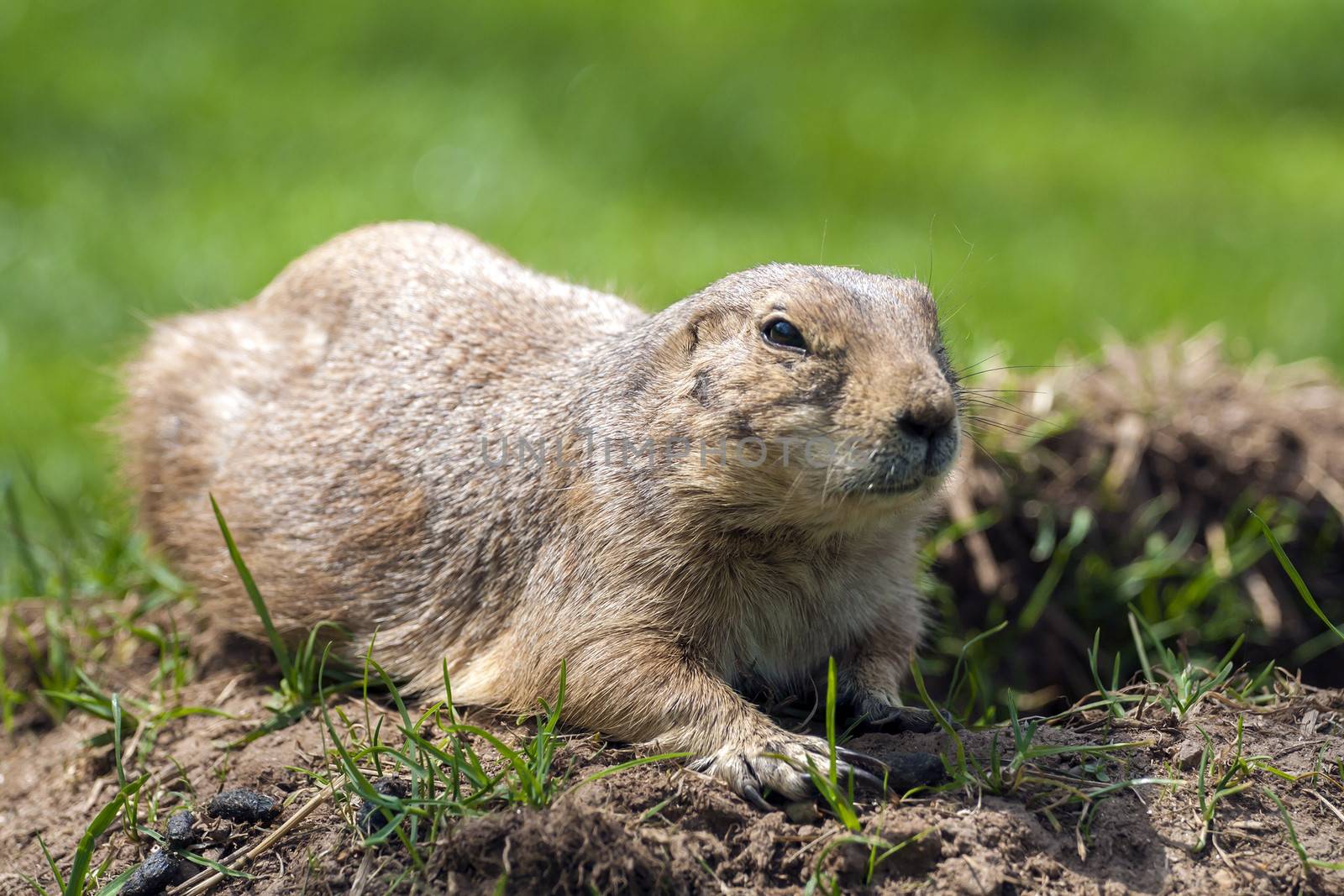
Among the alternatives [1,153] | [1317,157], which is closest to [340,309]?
[1,153]

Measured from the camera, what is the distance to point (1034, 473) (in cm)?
620

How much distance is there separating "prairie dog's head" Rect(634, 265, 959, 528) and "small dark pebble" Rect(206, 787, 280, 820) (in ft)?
5.23

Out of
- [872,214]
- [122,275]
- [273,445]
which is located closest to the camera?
[273,445]

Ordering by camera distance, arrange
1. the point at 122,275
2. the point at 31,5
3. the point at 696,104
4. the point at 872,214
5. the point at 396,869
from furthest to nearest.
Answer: the point at 31,5, the point at 696,104, the point at 872,214, the point at 122,275, the point at 396,869

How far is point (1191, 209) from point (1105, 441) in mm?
5796

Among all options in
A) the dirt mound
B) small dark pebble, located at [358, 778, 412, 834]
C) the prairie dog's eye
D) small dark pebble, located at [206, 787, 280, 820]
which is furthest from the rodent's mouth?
the dirt mound

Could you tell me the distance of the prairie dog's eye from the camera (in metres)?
3.71

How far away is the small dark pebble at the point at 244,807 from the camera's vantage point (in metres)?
3.65

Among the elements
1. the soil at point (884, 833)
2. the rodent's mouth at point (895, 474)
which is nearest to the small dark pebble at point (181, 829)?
the soil at point (884, 833)

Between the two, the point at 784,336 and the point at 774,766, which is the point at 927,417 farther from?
the point at 774,766

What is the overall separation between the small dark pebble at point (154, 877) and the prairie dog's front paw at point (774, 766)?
152 centimetres

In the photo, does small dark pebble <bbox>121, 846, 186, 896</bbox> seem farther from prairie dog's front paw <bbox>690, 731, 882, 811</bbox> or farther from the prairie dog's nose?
the prairie dog's nose

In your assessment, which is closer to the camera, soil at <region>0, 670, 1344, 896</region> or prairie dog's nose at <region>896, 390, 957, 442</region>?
soil at <region>0, 670, 1344, 896</region>

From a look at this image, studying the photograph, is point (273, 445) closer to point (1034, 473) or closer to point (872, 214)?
point (1034, 473)
